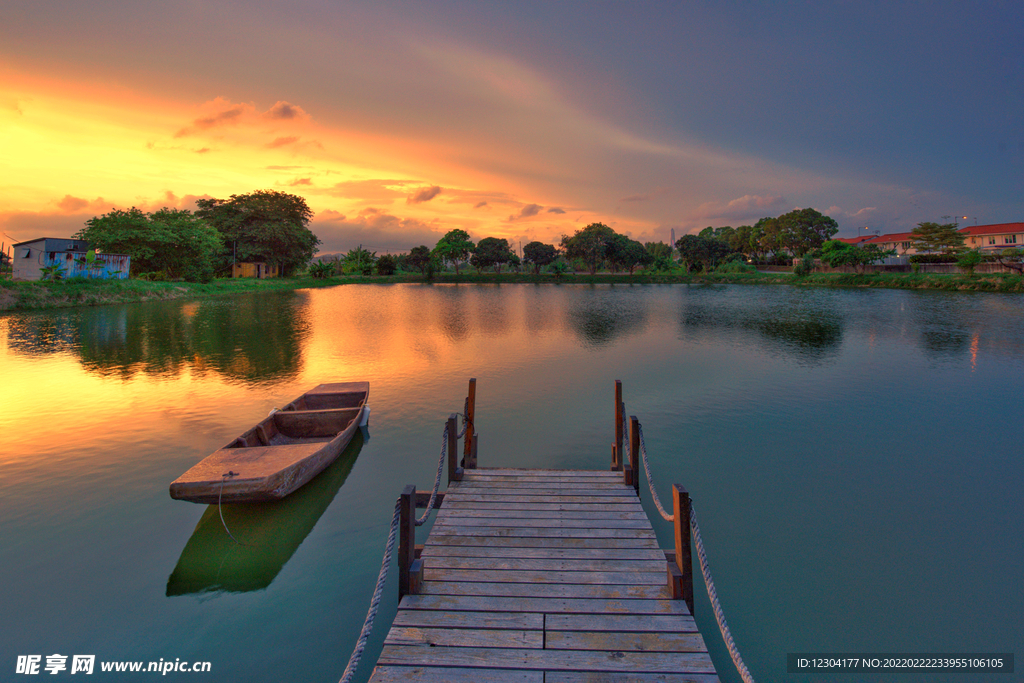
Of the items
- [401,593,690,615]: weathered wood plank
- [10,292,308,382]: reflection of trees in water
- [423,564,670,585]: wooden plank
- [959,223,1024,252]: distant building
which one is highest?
[959,223,1024,252]: distant building

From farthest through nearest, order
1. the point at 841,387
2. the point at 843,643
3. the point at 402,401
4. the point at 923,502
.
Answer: the point at 841,387 < the point at 402,401 < the point at 923,502 < the point at 843,643

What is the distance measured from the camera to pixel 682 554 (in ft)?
17.7

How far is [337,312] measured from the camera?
141 feet

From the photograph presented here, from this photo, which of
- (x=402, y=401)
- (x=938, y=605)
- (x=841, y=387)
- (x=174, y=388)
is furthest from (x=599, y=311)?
(x=938, y=605)

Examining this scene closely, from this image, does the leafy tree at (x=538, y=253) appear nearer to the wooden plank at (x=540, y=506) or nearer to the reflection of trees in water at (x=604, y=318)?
the reflection of trees in water at (x=604, y=318)

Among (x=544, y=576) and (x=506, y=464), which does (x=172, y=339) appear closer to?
(x=506, y=464)

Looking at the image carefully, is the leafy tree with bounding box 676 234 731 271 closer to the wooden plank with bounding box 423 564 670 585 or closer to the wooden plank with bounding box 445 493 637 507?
the wooden plank with bounding box 445 493 637 507

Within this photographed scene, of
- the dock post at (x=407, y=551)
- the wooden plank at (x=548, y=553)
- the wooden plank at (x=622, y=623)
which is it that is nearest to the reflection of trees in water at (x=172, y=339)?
the wooden plank at (x=548, y=553)

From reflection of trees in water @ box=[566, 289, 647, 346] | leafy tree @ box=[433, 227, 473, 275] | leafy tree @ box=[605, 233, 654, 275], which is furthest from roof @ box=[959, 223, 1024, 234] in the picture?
leafy tree @ box=[433, 227, 473, 275]

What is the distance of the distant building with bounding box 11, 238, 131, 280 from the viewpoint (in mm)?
47344

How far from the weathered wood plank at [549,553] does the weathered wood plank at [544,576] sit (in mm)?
286

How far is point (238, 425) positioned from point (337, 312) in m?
30.5

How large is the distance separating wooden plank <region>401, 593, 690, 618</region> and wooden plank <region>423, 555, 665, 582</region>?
0.55m

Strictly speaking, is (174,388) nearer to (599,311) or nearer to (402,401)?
(402,401)
